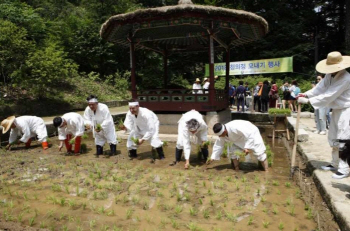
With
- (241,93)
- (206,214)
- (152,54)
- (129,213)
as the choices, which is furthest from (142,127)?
(152,54)

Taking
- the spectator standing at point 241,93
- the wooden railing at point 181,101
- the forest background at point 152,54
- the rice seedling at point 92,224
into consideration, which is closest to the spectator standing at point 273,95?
the spectator standing at point 241,93

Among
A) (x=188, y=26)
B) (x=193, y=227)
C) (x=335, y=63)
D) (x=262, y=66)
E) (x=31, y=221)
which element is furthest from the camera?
(x=262, y=66)

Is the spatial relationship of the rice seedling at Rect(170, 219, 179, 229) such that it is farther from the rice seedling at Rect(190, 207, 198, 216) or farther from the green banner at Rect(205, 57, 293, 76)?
the green banner at Rect(205, 57, 293, 76)

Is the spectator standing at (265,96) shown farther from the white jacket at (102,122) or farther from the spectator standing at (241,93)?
the white jacket at (102,122)

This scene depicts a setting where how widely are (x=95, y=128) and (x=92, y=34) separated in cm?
1546

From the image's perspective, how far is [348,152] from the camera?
348 cm

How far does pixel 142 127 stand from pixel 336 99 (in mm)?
4090

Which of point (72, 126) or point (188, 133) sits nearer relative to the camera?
point (188, 133)

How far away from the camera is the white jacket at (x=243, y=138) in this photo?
198 inches

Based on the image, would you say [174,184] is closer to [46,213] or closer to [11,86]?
[46,213]

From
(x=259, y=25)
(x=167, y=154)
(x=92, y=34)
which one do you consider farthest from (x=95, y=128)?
(x=92, y=34)

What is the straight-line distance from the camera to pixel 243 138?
17.1 ft

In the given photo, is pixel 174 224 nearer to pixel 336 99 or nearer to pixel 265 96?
pixel 336 99

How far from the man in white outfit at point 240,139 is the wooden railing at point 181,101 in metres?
3.73
